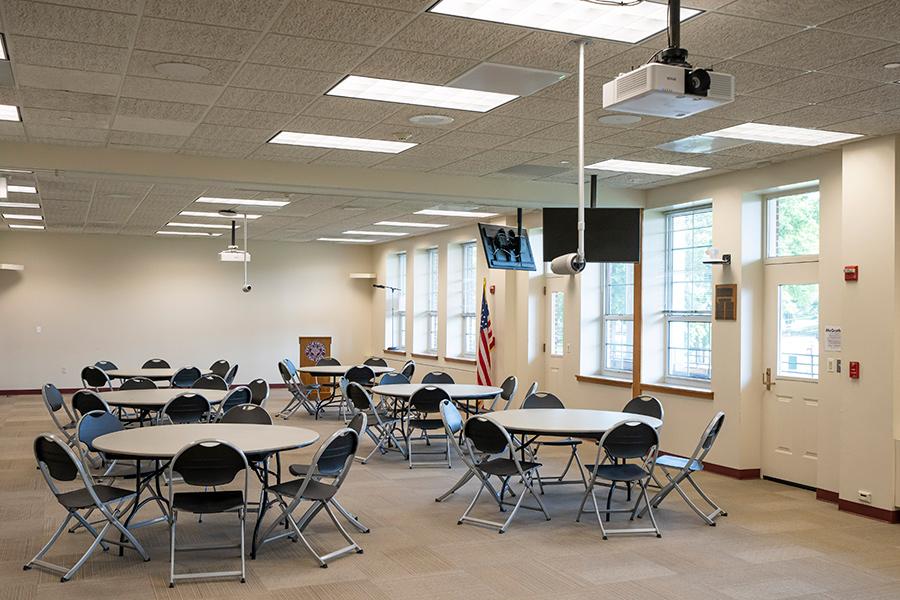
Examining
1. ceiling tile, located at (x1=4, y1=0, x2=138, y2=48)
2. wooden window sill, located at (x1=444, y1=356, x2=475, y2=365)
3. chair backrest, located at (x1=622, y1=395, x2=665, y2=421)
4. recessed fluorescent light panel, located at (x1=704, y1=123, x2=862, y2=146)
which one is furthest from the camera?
wooden window sill, located at (x1=444, y1=356, x2=475, y2=365)

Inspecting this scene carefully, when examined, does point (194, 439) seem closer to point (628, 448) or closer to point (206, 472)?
point (206, 472)

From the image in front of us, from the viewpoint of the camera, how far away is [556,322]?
457 inches

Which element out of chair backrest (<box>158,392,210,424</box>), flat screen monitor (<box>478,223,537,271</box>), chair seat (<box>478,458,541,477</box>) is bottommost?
chair seat (<box>478,458,541,477</box>)

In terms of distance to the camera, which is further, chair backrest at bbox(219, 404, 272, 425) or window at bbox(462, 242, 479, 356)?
window at bbox(462, 242, 479, 356)

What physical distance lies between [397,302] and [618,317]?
24.1 ft

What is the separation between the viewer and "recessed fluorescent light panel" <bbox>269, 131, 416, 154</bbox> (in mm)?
6934

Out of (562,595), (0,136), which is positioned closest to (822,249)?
Result: (562,595)

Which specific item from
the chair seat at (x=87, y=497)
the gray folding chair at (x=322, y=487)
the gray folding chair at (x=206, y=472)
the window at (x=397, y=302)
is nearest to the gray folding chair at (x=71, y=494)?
the chair seat at (x=87, y=497)

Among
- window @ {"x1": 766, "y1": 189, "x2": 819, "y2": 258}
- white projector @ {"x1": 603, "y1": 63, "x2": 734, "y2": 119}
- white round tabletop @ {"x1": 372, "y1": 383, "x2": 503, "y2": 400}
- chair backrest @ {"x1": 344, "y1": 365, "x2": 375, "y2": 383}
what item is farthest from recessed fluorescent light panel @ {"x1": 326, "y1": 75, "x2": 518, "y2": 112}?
chair backrest @ {"x1": 344, "y1": 365, "x2": 375, "y2": 383}

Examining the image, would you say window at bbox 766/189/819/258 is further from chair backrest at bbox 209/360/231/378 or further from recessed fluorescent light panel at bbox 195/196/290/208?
chair backrest at bbox 209/360/231/378

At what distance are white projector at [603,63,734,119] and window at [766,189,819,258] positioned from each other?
15.1 ft

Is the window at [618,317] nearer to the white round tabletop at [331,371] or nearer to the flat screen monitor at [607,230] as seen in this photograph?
the flat screen monitor at [607,230]

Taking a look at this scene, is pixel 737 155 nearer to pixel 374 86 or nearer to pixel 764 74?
pixel 764 74

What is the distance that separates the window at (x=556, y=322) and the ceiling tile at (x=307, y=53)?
7.05 metres
